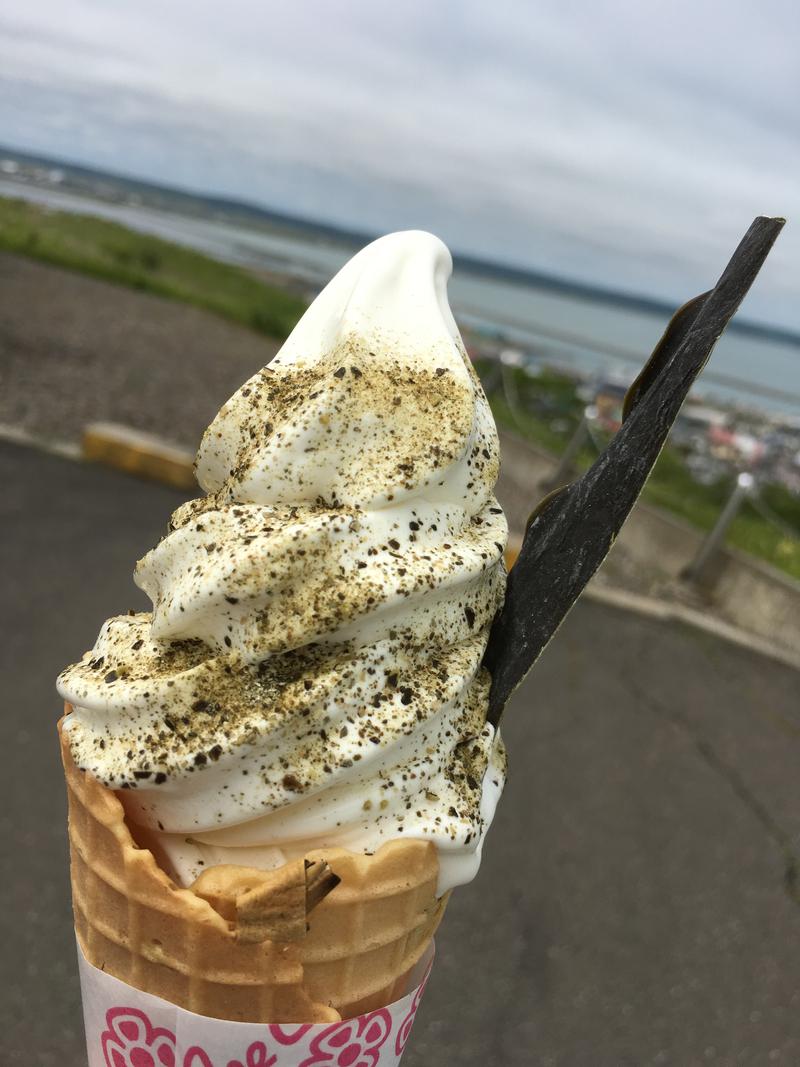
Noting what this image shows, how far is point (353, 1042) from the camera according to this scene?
1655 millimetres

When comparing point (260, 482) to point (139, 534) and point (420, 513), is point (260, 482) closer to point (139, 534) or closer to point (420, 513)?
point (420, 513)

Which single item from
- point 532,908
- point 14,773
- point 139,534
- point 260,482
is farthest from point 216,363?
point 260,482

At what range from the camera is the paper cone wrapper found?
156 cm

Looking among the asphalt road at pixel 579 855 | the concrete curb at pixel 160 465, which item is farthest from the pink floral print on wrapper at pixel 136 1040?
the concrete curb at pixel 160 465

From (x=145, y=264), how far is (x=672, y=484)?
1586 cm

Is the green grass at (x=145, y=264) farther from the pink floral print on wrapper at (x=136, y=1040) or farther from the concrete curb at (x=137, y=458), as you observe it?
the pink floral print on wrapper at (x=136, y=1040)

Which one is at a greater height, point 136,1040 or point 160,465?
point 136,1040

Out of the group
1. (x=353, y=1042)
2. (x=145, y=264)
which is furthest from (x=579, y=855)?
(x=145, y=264)

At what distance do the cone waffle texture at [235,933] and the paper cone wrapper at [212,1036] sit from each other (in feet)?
0.08

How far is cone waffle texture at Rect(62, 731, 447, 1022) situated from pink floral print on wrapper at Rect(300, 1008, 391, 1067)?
4 centimetres

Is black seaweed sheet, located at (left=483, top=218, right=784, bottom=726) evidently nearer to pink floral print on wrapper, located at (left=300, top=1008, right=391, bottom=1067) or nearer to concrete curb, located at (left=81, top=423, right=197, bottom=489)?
pink floral print on wrapper, located at (left=300, top=1008, right=391, bottom=1067)

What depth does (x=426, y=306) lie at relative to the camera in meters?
1.95

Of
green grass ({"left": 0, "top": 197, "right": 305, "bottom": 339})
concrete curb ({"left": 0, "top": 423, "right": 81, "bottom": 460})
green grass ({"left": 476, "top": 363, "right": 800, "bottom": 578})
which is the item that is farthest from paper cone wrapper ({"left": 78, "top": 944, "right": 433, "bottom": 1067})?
green grass ({"left": 0, "top": 197, "right": 305, "bottom": 339})

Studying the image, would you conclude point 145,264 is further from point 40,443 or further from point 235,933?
point 235,933
